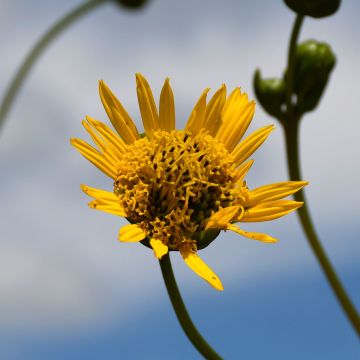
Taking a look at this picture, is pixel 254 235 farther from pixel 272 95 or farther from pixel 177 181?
pixel 272 95

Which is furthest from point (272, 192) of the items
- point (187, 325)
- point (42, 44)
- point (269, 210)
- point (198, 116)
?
point (42, 44)

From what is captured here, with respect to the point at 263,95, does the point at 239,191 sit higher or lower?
lower

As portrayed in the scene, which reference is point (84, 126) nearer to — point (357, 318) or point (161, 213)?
point (161, 213)

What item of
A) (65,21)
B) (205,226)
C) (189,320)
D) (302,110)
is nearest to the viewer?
(189,320)

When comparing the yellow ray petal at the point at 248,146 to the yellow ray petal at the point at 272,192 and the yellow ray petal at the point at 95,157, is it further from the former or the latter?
the yellow ray petal at the point at 95,157

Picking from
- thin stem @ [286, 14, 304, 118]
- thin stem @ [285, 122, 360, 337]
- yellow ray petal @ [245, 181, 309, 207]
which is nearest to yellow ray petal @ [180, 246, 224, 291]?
yellow ray petal @ [245, 181, 309, 207]

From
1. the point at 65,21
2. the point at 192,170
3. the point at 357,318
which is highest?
the point at 65,21

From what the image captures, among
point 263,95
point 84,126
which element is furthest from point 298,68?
point 84,126
